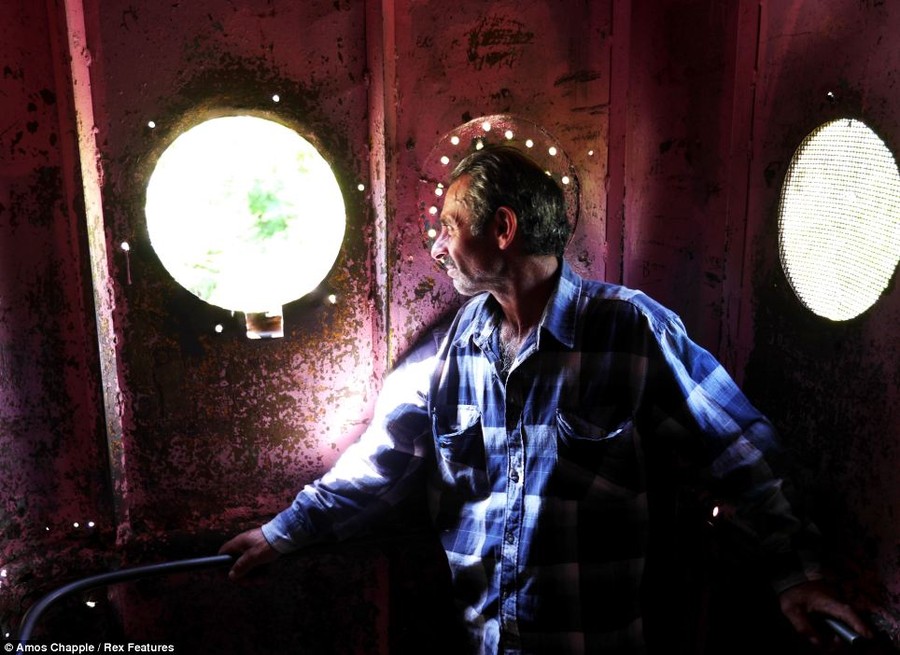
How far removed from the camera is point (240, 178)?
1912mm

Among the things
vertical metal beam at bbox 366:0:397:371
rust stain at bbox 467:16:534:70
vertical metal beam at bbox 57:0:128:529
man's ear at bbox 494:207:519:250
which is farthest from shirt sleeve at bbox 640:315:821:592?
vertical metal beam at bbox 57:0:128:529

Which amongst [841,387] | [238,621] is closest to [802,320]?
[841,387]

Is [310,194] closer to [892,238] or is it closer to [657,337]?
[657,337]

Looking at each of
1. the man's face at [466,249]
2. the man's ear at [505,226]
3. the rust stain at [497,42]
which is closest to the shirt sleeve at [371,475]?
the man's face at [466,249]

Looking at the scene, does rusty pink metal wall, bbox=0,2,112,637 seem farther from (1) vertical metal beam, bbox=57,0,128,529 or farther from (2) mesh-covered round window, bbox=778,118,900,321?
(2) mesh-covered round window, bbox=778,118,900,321

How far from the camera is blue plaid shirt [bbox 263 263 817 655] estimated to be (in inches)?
69.7

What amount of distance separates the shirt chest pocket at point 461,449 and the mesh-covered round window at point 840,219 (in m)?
1.00

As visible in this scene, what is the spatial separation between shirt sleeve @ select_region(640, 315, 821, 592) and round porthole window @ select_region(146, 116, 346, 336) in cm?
111

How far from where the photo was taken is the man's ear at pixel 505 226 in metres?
1.93

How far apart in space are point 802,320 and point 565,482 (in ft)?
2.63

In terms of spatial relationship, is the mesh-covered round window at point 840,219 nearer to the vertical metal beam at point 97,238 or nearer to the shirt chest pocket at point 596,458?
the shirt chest pocket at point 596,458

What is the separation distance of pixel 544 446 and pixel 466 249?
0.62 metres

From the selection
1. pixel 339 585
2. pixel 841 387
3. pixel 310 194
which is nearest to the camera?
pixel 841 387

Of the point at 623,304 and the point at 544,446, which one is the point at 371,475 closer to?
the point at 544,446
